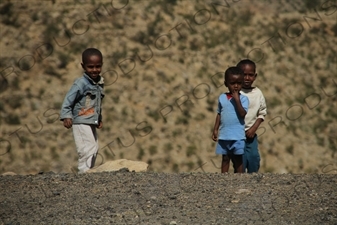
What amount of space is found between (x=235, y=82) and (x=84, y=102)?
4.86 ft

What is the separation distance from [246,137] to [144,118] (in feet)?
14.0

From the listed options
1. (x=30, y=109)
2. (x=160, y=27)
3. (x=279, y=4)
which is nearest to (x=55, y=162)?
(x=30, y=109)

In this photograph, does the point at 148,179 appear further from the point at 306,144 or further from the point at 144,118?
the point at 306,144

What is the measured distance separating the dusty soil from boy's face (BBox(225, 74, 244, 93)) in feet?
3.84

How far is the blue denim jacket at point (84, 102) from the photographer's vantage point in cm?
758

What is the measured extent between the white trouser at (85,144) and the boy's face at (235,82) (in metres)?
1.43

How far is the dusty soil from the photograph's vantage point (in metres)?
5.22

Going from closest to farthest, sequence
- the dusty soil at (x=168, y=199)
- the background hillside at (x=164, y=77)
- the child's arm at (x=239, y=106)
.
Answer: the dusty soil at (x=168, y=199)
the child's arm at (x=239, y=106)
the background hillside at (x=164, y=77)

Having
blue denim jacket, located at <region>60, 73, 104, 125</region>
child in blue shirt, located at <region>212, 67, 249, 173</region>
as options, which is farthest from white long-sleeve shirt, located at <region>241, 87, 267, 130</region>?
blue denim jacket, located at <region>60, 73, 104, 125</region>

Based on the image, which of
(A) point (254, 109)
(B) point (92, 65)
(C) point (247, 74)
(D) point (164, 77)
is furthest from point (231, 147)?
(D) point (164, 77)

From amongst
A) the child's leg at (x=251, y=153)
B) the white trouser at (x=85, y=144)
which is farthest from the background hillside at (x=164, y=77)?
the child's leg at (x=251, y=153)

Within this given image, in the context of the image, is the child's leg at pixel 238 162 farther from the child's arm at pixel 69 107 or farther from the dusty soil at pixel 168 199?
the child's arm at pixel 69 107

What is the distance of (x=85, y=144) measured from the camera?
7637 mm

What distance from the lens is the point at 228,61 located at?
1275 cm
